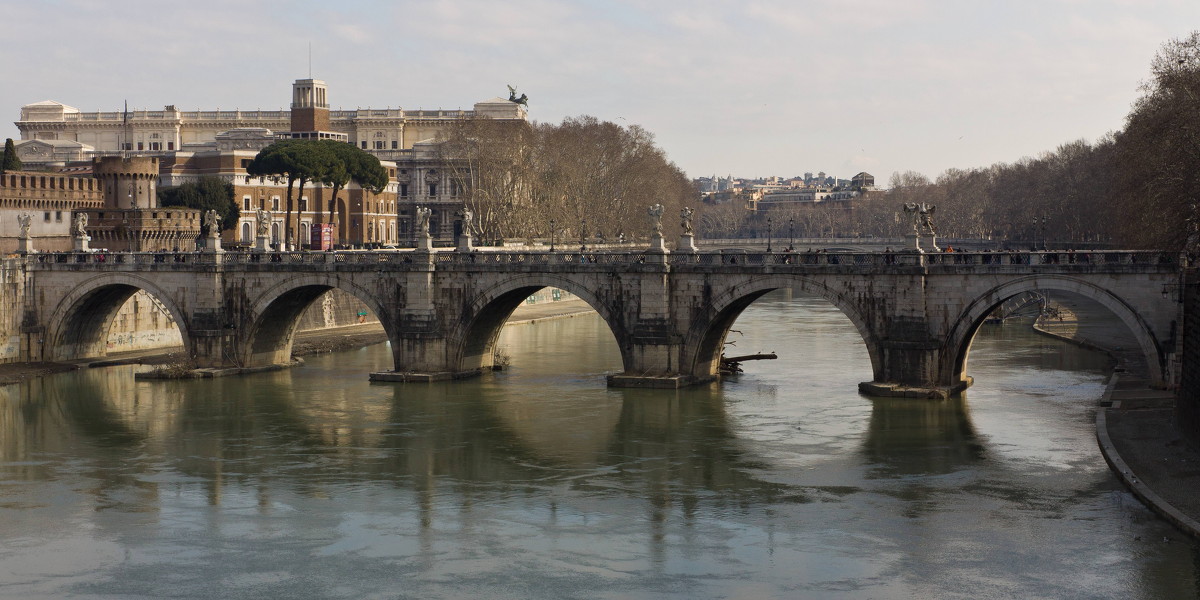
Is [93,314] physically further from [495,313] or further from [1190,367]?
[1190,367]

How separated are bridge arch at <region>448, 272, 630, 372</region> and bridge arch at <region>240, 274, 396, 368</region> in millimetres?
2888

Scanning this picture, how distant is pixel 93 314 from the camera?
2549 inches

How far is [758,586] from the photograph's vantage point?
92.5 ft

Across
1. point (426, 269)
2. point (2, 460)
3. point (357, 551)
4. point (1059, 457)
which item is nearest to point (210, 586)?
point (357, 551)

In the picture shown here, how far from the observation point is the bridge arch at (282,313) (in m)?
56.8

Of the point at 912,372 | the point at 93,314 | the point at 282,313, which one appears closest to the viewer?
the point at 912,372

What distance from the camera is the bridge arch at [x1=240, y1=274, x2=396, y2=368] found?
186ft

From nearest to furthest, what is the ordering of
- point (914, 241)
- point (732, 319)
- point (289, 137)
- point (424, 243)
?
point (914, 241) → point (732, 319) → point (424, 243) → point (289, 137)

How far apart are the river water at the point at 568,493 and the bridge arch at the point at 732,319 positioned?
139 cm

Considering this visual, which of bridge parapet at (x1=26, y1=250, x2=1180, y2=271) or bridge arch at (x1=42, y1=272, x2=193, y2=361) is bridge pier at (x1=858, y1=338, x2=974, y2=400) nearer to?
bridge parapet at (x1=26, y1=250, x2=1180, y2=271)

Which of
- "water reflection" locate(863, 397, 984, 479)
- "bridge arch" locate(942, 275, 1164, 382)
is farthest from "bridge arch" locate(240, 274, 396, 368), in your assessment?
"bridge arch" locate(942, 275, 1164, 382)

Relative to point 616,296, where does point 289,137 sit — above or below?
above

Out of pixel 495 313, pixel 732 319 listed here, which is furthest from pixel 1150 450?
pixel 495 313

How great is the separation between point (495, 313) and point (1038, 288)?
72.1ft
